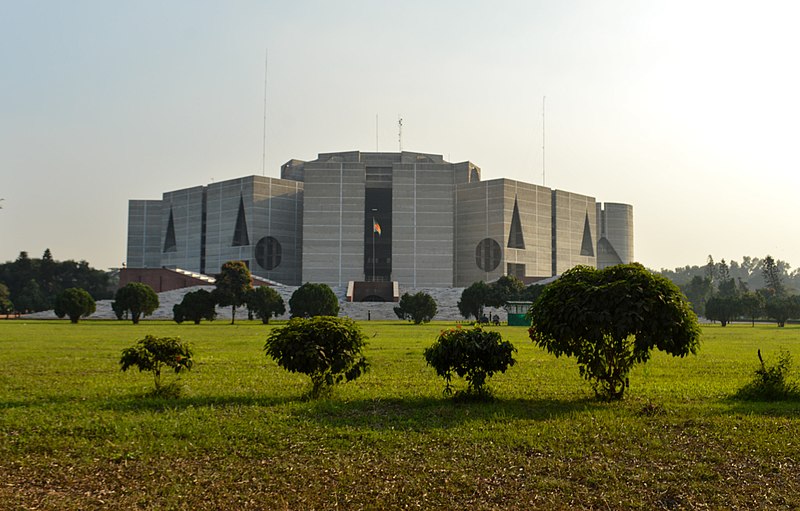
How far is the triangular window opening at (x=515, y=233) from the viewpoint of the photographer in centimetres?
8975

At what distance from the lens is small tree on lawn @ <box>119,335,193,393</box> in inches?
430

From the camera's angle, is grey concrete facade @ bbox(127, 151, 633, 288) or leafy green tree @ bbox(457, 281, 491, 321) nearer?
leafy green tree @ bbox(457, 281, 491, 321)

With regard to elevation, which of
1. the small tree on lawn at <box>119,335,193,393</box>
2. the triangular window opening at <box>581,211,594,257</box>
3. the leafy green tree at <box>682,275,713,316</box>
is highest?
the triangular window opening at <box>581,211,594,257</box>

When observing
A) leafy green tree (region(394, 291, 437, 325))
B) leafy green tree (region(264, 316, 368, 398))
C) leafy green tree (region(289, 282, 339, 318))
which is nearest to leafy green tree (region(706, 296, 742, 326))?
leafy green tree (region(394, 291, 437, 325))

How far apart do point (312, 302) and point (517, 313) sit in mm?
16126

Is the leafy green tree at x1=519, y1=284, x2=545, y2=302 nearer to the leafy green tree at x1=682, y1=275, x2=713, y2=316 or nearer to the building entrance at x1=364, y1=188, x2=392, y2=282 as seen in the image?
the building entrance at x1=364, y1=188, x2=392, y2=282

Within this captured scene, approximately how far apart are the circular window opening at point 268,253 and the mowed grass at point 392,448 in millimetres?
78425

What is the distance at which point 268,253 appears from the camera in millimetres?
91188

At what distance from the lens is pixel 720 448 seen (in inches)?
294

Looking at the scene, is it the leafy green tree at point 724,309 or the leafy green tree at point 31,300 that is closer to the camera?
the leafy green tree at point 724,309

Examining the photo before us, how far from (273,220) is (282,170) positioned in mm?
17072

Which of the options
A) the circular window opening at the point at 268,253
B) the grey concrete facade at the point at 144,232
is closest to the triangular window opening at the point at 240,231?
the circular window opening at the point at 268,253

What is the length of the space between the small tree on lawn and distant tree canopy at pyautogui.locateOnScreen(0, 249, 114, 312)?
74.1 m

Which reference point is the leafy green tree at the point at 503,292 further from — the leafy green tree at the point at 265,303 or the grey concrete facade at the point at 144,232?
the grey concrete facade at the point at 144,232
